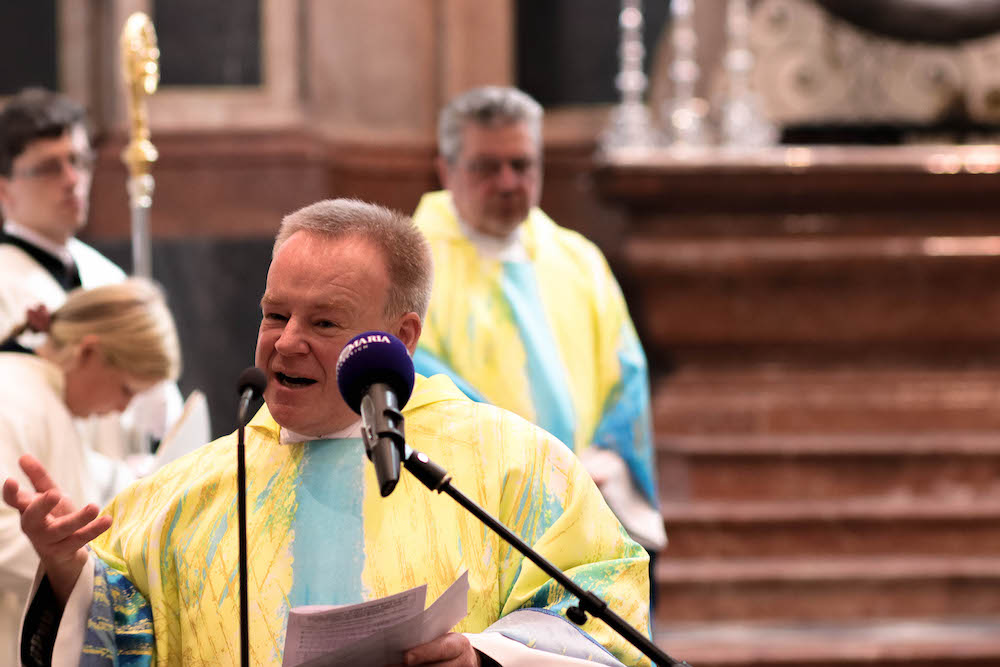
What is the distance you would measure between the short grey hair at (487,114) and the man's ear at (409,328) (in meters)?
1.86

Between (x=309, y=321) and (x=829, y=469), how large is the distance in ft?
14.1

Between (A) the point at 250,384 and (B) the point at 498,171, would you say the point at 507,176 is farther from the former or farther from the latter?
(A) the point at 250,384

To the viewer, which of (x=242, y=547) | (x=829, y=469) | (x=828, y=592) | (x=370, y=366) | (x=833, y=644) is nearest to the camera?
(x=370, y=366)

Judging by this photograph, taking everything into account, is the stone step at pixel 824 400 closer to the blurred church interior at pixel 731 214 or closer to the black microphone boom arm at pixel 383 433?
the blurred church interior at pixel 731 214

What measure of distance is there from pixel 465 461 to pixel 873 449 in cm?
412

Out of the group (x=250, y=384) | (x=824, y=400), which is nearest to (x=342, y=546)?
(x=250, y=384)

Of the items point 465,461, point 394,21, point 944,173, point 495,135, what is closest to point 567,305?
point 495,135

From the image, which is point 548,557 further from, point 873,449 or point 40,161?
point 873,449

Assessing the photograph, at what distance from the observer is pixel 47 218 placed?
4547 millimetres

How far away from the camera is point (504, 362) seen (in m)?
4.28

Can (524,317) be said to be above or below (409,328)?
below

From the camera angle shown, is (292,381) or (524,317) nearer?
(292,381)

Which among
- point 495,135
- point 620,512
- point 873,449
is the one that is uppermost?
point 495,135

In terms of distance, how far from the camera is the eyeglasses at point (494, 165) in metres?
4.18
